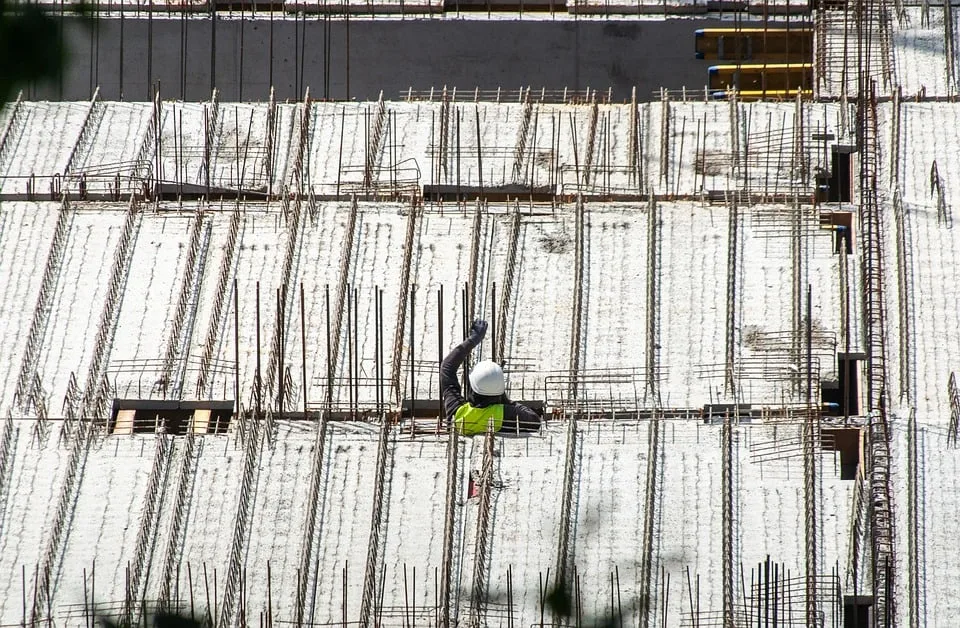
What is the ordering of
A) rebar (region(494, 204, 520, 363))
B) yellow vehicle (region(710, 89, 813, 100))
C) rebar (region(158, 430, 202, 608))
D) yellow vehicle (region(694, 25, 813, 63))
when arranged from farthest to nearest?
yellow vehicle (region(694, 25, 813, 63)), yellow vehicle (region(710, 89, 813, 100)), rebar (region(494, 204, 520, 363)), rebar (region(158, 430, 202, 608))

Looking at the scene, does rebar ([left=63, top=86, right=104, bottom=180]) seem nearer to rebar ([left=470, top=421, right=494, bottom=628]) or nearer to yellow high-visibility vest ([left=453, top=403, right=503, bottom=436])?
yellow high-visibility vest ([left=453, top=403, right=503, bottom=436])

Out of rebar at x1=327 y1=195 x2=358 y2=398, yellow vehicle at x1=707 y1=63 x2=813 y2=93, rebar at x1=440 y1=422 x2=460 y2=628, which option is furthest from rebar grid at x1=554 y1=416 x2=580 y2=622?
yellow vehicle at x1=707 y1=63 x2=813 y2=93

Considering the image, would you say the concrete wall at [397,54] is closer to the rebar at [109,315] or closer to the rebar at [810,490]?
the rebar at [109,315]

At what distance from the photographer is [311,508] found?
17609mm

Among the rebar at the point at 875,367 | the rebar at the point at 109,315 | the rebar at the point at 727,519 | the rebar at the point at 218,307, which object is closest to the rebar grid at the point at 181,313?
the rebar at the point at 218,307

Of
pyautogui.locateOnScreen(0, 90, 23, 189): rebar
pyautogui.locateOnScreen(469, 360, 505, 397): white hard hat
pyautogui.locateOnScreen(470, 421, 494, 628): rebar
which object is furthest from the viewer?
pyautogui.locateOnScreen(0, 90, 23, 189): rebar

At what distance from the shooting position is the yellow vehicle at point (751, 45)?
2575 centimetres

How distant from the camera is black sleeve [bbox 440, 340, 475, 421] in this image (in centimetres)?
1850

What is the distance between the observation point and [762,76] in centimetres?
2533

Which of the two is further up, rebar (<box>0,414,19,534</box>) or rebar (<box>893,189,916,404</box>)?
rebar (<box>893,189,916,404</box>)

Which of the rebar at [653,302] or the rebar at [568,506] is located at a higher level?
the rebar at [653,302]

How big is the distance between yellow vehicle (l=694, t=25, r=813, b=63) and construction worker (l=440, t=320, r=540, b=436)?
28.5 feet

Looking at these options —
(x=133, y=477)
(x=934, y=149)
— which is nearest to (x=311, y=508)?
(x=133, y=477)

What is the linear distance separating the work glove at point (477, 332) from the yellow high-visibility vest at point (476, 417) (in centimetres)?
63
